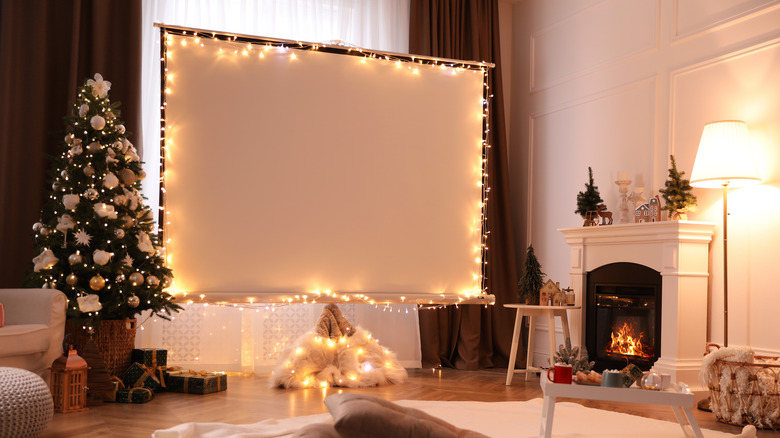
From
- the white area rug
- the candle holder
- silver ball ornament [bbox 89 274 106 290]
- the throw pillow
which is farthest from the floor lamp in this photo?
silver ball ornament [bbox 89 274 106 290]

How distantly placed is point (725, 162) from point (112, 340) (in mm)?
3963

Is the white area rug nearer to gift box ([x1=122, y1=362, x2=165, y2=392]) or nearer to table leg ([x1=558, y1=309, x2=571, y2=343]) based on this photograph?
table leg ([x1=558, y1=309, x2=571, y2=343])

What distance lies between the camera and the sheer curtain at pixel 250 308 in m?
5.46

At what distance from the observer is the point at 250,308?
5457 millimetres

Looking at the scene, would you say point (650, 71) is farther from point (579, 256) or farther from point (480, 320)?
point (480, 320)

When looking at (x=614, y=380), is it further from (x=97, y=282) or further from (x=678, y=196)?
(x=97, y=282)

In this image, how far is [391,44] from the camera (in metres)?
6.49

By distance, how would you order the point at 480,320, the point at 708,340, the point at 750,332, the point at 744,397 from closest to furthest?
the point at 744,397, the point at 750,332, the point at 708,340, the point at 480,320

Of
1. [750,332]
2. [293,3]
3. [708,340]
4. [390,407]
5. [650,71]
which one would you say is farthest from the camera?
[293,3]

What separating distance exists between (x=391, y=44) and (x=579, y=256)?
2557mm

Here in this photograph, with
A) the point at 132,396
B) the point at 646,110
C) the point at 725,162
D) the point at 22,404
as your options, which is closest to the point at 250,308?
the point at 132,396

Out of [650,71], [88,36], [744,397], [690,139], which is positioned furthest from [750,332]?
[88,36]

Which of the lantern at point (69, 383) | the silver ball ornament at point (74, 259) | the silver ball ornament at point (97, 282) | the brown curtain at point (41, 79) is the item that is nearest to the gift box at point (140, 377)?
the lantern at point (69, 383)

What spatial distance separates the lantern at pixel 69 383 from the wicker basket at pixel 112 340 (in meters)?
0.37
